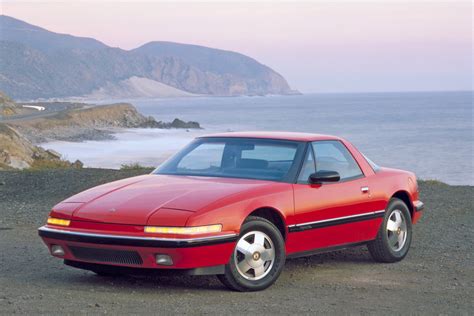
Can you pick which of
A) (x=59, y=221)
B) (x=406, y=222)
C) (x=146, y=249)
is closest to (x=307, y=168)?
(x=406, y=222)

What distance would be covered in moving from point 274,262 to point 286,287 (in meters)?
0.31

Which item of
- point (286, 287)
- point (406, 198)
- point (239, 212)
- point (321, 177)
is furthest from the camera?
point (406, 198)

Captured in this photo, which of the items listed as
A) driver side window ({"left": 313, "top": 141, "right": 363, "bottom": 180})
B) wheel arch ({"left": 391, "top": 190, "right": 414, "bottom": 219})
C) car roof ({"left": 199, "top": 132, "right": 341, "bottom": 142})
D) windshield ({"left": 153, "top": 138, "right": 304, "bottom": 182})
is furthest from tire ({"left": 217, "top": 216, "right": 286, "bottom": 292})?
wheel arch ({"left": 391, "top": 190, "right": 414, "bottom": 219})

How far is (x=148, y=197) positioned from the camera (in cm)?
773

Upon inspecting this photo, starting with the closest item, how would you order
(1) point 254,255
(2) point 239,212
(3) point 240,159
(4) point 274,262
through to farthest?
(2) point 239,212
(1) point 254,255
(4) point 274,262
(3) point 240,159

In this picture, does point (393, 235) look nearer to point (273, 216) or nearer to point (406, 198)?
point (406, 198)

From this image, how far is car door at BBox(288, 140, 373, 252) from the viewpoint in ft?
27.0

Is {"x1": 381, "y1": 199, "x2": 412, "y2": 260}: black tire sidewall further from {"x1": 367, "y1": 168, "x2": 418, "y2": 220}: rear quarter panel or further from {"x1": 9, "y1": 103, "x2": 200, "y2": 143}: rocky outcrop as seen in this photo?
{"x1": 9, "y1": 103, "x2": 200, "y2": 143}: rocky outcrop

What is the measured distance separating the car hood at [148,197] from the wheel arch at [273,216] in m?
0.22

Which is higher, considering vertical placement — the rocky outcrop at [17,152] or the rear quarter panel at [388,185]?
the rear quarter panel at [388,185]

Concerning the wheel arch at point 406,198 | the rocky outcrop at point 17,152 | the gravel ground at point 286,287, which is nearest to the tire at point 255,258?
the gravel ground at point 286,287

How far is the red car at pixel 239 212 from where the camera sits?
7325 millimetres

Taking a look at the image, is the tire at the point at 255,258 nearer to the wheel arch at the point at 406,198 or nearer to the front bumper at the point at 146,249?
the front bumper at the point at 146,249

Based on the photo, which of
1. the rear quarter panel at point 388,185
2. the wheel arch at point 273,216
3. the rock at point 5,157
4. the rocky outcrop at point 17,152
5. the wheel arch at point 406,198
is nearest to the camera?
the wheel arch at point 273,216
